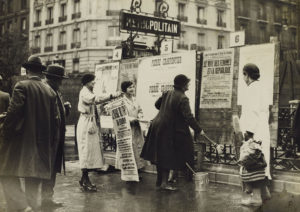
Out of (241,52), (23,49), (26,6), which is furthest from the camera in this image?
(26,6)

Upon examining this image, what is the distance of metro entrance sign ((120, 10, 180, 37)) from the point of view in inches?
376

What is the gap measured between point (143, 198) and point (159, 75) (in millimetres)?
2724

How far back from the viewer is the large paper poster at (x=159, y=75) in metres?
7.39

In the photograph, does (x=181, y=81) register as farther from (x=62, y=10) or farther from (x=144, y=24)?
(x=62, y=10)

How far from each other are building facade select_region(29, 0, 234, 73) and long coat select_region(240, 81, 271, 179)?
27779 mm

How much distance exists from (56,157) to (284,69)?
4644 millimetres

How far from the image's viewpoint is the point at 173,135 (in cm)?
675

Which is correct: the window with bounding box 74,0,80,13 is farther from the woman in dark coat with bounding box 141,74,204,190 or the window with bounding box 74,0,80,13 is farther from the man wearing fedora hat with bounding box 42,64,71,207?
the man wearing fedora hat with bounding box 42,64,71,207

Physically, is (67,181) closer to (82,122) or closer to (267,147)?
(82,122)

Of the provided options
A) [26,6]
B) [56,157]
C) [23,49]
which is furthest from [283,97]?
[26,6]

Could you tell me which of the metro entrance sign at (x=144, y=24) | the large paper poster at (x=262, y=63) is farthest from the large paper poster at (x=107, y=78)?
the large paper poster at (x=262, y=63)

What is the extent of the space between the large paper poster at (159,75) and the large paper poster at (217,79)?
0.22m

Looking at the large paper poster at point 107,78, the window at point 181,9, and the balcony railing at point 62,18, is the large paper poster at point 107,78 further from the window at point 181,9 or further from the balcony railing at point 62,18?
the window at point 181,9

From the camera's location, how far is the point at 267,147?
20.2 ft
